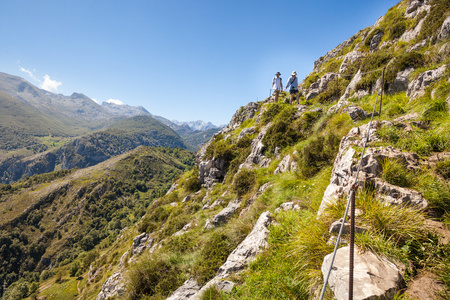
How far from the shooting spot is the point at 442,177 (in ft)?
13.3

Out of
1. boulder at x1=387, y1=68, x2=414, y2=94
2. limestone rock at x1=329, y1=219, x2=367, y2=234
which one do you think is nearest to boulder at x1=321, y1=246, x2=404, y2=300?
limestone rock at x1=329, y1=219, x2=367, y2=234

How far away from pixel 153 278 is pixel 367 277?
23.4ft

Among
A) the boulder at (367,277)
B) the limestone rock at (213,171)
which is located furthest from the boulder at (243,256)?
the limestone rock at (213,171)

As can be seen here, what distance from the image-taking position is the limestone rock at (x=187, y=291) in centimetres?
526

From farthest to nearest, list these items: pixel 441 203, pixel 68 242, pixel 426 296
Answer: pixel 68 242 < pixel 441 203 < pixel 426 296

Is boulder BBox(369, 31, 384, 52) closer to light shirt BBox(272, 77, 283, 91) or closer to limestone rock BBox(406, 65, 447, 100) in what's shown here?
light shirt BBox(272, 77, 283, 91)

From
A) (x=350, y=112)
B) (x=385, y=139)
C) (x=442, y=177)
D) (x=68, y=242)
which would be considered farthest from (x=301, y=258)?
(x=68, y=242)

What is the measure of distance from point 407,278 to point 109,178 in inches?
8377

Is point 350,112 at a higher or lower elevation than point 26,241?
higher

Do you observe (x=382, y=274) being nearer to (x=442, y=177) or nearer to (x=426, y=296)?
(x=426, y=296)

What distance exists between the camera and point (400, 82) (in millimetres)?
9500

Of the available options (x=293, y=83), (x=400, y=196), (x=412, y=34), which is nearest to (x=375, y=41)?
(x=412, y=34)

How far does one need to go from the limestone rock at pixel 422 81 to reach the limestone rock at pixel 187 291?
36.1ft

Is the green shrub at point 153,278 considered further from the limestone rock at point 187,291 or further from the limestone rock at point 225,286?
the limestone rock at point 225,286
